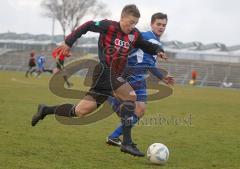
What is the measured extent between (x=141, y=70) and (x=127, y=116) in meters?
1.14

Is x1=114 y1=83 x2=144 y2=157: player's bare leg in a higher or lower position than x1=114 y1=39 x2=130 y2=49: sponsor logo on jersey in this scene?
lower

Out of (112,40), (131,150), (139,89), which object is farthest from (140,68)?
(131,150)

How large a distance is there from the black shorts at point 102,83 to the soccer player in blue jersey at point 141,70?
0.81m

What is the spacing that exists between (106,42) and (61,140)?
87.3 inches

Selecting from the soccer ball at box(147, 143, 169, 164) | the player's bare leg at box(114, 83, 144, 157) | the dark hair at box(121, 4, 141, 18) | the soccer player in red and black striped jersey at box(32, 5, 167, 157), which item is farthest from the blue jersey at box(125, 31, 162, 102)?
the soccer ball at box(147, 143, 169, 164)

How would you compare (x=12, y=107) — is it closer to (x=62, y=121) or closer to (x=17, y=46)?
(x=62, y=121)

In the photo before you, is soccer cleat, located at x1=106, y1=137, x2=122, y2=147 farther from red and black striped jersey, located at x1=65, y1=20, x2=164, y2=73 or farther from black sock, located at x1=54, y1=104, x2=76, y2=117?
red and black striped jersey, located at x1=65, y1=20, x2=164, y2=73

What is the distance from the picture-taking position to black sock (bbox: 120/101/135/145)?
8453 mm

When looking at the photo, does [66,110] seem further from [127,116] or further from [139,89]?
[139,89]

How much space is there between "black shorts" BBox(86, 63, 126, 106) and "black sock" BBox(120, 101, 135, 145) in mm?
421

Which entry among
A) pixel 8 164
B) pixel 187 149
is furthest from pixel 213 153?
pixel 8 164

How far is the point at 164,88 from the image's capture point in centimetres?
1362

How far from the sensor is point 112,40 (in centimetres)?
834

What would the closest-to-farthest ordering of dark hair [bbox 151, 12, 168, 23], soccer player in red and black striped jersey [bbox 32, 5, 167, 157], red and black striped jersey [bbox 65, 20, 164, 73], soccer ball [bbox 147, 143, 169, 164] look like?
soccer ball [bbox 147, 143, 169, 164], soccer player in red and black striped jersey [bbox 32, 5, 167, 157], red and black striped jersey [bbox 65, 20, 164, 73], dark hair [bbox 151, 12, 168, 23]
